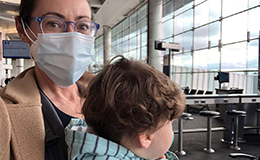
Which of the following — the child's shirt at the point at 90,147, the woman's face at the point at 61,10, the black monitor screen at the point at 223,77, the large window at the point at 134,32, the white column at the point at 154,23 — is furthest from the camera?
the large window at the point at 134,32

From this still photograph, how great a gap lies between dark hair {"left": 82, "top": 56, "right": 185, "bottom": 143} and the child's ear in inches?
0.8

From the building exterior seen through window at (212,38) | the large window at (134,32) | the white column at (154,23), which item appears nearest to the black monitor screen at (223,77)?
the building exterior seen through window at (212,38)

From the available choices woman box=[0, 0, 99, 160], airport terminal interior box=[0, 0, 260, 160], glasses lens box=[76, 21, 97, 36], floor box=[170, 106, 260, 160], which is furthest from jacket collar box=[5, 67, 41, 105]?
floor box=[170, 106, 260, 160]

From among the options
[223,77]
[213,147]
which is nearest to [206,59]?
[223,77]

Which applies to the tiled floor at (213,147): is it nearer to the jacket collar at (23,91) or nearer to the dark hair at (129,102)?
the dark hair at (129,102)

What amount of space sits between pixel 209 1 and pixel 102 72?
9109mm

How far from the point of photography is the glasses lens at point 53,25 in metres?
0.83

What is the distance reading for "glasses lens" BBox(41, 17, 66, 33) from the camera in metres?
0.83

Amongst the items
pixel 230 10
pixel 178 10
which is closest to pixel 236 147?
pixel 230 10

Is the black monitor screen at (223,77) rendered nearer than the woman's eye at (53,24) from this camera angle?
No

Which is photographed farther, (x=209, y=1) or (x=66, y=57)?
(x=209, y=1)

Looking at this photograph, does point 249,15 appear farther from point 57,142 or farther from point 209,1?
point 57,142

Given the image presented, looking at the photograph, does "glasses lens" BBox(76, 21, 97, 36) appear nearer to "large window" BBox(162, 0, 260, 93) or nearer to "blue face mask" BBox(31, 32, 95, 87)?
"blue face mask" BBox(31, 32, 95, 87)

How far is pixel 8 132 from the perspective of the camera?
0.59 metres
